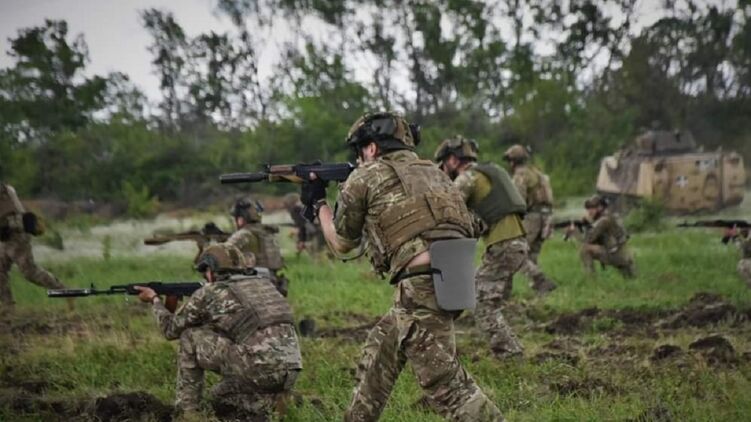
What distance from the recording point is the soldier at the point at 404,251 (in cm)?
385

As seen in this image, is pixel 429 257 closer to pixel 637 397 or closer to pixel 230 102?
pixel 637 397

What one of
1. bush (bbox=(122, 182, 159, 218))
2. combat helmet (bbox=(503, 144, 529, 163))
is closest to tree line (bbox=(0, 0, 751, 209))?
bush (bbox=(122, 182, 159, 218))

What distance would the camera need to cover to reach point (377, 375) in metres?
3.99

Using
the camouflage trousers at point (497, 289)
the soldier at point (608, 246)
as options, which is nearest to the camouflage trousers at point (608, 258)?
the soldier at point (608, 246)

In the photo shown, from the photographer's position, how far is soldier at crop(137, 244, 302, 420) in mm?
5086

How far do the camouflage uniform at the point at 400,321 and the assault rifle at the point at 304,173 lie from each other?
0.39 m

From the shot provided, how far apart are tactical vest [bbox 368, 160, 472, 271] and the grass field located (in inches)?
50.5

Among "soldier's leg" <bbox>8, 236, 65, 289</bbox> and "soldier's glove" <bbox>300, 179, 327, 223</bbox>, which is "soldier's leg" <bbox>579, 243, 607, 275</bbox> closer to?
"soldier's leg" <bbox>8, 236, 65, 289</bbox>

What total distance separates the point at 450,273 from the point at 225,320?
183 centimetres

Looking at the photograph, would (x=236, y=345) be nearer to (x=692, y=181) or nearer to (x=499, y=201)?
(x=499, y=201)

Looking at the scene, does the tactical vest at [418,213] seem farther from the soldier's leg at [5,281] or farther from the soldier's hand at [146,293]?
the soldier's leg at [5,281]

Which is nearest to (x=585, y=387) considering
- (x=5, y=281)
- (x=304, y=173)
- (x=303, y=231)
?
(x=304, y=173)

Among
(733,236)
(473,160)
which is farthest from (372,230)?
(733,236)

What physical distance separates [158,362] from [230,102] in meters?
15.5
